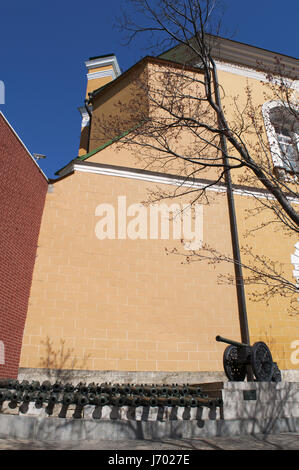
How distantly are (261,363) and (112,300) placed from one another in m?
3.55

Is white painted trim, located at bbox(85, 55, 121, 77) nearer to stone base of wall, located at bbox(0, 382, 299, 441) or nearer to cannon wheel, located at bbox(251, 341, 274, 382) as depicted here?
cannon wheel, located at bbox(251, 341, 274, 382)

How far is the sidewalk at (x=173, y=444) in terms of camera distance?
147 inches

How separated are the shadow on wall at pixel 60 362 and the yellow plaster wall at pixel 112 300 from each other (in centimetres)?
2

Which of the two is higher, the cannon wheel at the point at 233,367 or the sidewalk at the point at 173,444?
the cannon wheel at the point at 233,367

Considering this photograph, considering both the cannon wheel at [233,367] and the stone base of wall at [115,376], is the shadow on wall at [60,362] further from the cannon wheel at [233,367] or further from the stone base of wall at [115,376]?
the cannon wheel at [233,367]

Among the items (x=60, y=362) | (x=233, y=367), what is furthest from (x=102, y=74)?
(x=233, y=367)

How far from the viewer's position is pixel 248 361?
19.4ft

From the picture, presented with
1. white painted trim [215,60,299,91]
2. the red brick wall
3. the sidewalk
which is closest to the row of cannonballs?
the sidewalk

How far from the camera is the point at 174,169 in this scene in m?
9.97

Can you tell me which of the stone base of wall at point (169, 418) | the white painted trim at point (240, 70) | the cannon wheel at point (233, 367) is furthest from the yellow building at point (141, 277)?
the white painted trim at point (240, 70)

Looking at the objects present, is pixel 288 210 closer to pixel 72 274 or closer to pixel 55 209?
pixel 72 274

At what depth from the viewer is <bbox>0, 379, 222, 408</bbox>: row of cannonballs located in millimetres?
4520

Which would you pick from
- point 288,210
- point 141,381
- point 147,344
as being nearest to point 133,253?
point 147,344

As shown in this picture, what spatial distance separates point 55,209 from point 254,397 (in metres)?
6.22
